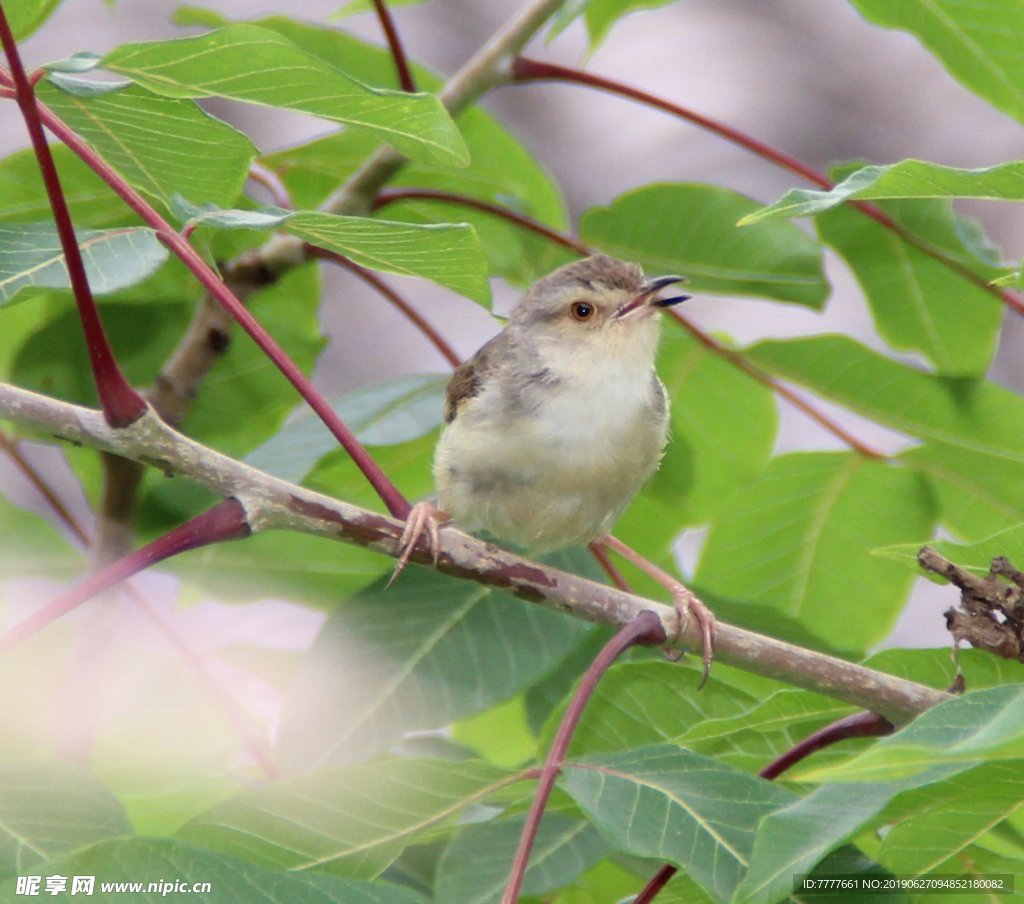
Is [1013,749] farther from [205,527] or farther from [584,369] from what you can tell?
[584,369]

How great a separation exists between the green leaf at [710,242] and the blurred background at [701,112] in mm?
3619

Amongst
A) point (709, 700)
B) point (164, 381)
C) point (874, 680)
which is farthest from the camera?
point (164, 381)

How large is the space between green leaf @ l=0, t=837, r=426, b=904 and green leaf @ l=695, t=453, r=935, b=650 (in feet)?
4.07

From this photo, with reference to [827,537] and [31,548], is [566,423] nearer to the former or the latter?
[827,537]

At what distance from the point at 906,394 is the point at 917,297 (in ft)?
0.68

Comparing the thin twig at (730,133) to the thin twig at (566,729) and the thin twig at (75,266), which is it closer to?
the thin twig at (566,729)

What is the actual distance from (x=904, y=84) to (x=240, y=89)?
23.9ft

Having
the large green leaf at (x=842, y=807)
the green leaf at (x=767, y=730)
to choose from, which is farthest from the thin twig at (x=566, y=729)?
the large green leaf at (x=842, y=807)

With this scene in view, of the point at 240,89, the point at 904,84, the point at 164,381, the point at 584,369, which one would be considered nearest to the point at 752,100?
the point at 904,84

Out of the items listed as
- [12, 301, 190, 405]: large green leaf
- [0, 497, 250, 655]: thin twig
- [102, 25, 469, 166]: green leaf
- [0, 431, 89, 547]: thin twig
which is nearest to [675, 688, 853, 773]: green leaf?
[0, 497, 250, 655]: thin twig

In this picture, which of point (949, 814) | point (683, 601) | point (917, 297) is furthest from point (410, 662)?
point (917, 297)

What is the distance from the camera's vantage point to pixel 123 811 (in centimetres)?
130

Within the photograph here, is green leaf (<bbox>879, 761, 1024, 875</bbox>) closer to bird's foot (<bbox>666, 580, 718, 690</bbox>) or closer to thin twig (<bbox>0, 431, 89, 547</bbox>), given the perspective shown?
bird's foot (<bbox>666, 580, 718, 690</bbox>)

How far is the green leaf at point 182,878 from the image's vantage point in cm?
112
